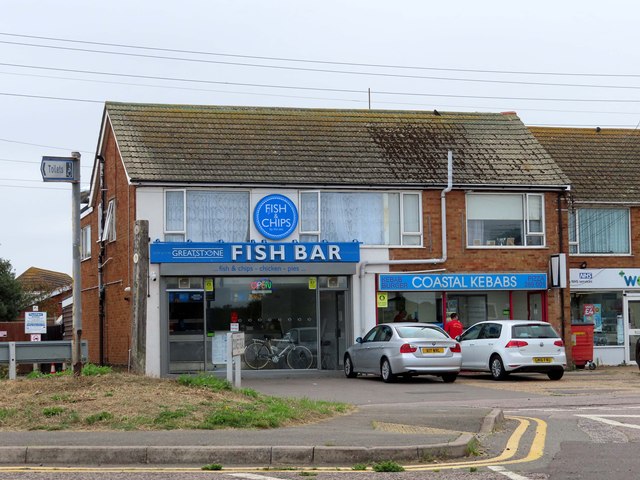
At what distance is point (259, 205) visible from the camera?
29.5 m

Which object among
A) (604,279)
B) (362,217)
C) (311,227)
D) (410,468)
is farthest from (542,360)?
(410,468)

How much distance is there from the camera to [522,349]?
85.3ft

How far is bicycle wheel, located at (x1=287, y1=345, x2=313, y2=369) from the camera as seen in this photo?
29531 millimetres

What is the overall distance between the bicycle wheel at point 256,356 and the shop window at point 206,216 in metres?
2.98

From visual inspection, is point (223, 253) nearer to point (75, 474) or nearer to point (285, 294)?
point (285, 294)

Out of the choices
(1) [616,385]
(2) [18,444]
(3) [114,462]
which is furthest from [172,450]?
(1) [616,385]

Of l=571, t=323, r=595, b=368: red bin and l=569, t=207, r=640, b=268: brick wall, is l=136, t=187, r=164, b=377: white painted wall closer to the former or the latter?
l=571, t=323, r=595, b=368: red bin

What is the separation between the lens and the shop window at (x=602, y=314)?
33.4 m

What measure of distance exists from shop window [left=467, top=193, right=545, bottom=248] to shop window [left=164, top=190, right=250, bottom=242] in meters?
6.87

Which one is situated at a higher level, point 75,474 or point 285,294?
point 285,294

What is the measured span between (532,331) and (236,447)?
16.0 metres

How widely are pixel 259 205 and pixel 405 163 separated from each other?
485cm

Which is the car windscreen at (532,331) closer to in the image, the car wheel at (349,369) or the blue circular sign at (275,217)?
the car wheel at (349,369)

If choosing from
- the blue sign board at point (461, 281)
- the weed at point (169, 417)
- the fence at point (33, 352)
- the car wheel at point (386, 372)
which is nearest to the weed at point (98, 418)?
the weed at point (169, 417)
